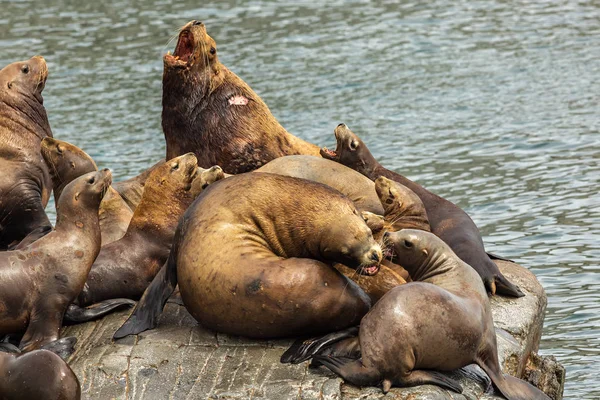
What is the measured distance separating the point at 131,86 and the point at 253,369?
50.3 feet

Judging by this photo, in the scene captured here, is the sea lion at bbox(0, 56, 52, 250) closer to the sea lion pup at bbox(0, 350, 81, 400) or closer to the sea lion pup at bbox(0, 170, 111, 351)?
the sea lion pup at bbox(0, 170, 111, 351)

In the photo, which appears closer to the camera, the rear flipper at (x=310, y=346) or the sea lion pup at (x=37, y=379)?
the sea lion pup at (x=37, y=379)

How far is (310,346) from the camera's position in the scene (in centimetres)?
762

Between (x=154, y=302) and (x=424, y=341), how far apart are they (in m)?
1.85

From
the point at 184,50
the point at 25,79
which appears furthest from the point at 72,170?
the point at 184,50

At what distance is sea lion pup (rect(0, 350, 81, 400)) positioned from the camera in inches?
273

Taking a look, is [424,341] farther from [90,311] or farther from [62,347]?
[90,311]

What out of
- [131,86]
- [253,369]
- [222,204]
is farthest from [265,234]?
[131,86]

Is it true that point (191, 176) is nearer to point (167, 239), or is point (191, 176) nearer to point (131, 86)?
Answer: point (167, 239)

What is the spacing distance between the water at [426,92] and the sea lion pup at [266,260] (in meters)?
3.05

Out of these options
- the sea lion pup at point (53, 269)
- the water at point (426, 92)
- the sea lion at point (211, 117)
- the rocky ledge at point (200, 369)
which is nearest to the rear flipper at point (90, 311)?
the rocky ledge at point (200, 369)

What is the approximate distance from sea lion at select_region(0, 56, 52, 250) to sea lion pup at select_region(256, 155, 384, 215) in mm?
1909

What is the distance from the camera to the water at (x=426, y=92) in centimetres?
1376

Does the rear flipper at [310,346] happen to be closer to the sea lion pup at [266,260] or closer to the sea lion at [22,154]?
the sea lion pup at [266,260]
